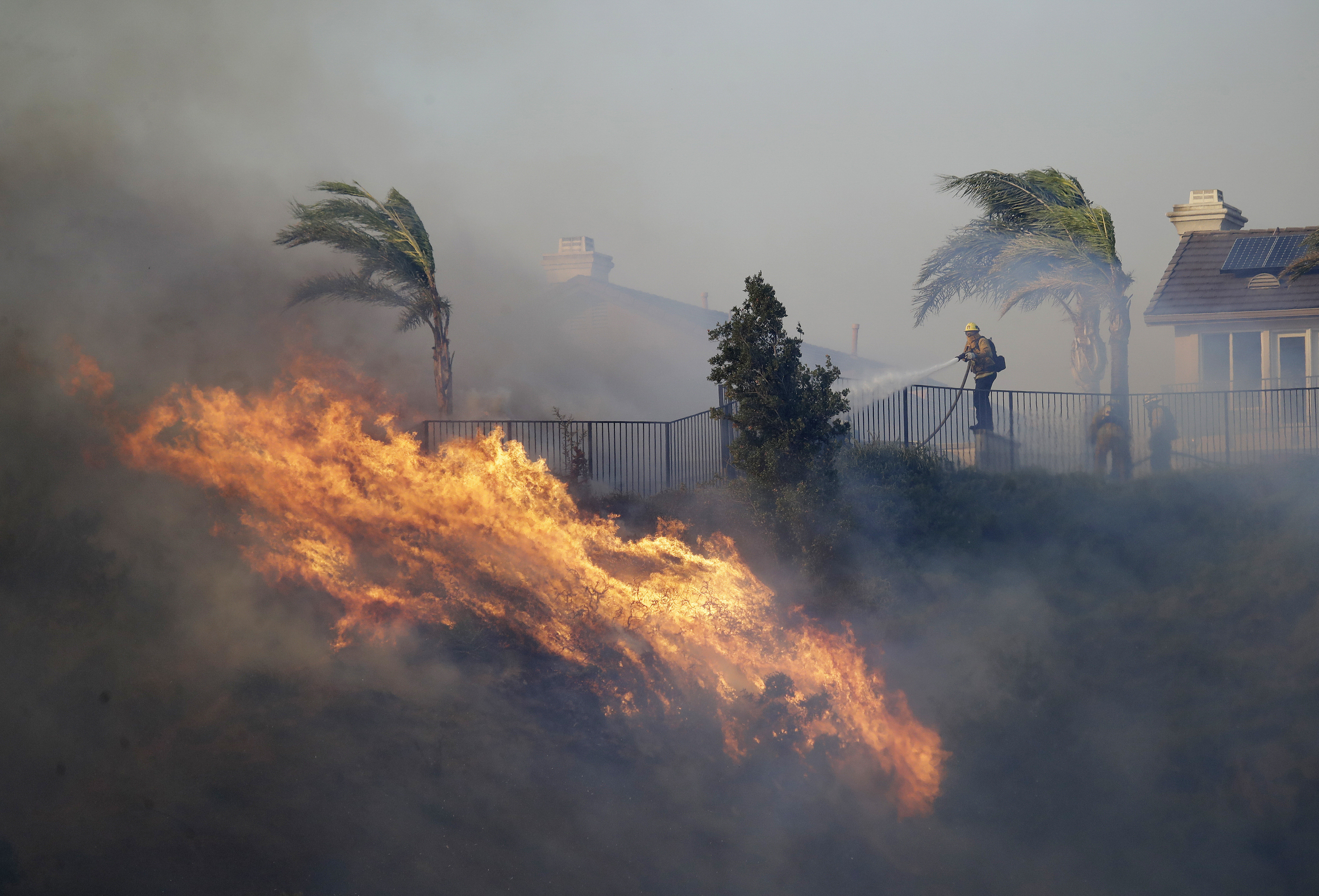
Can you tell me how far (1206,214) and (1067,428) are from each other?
1041 cm

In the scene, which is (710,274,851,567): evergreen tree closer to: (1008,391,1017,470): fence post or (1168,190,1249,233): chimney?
(1008,391,1017,470): fence post

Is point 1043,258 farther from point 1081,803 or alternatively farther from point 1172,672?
point 1081,803

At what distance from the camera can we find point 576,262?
112 feet

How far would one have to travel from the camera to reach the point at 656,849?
26.5ft

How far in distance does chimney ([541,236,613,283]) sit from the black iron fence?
1740cm

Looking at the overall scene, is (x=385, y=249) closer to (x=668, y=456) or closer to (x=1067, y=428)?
(x=668, y=456)

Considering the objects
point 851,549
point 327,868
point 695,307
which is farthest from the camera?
point 695,307

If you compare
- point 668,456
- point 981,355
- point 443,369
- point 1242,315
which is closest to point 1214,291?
point 1242,315

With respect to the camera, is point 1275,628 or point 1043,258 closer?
point 1275,628

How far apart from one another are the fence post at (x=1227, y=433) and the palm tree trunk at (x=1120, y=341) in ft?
5.43

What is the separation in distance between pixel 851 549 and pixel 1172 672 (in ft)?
12.4

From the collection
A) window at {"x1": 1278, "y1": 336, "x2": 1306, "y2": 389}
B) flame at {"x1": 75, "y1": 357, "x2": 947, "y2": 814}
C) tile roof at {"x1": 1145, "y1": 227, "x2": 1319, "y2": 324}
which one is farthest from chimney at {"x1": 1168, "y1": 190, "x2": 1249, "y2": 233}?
flame at {"x1": 75, "y1": 357, "x2": 947, "y2": 814}

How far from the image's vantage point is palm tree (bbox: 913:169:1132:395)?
14969mm

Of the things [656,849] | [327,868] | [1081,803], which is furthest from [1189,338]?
[327,868]
